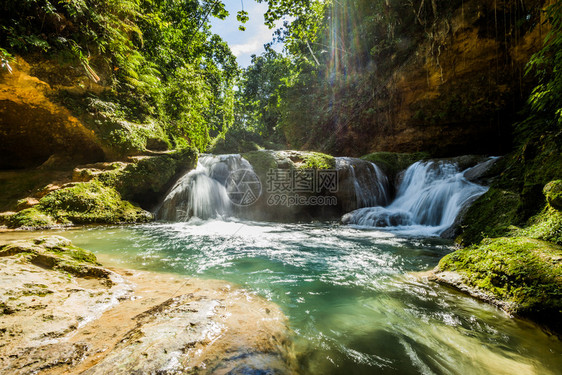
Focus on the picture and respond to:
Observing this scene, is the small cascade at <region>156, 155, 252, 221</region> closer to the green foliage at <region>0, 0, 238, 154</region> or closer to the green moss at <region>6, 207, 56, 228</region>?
the green foliage at <region>0, 0, 238, 154</region>

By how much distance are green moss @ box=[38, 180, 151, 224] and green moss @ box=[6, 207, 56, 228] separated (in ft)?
0.50

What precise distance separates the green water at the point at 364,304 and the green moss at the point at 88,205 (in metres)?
1.69

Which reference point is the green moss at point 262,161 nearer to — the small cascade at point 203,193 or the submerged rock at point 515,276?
the small cascade at point 203,193

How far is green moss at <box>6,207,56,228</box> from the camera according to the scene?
570 centimetres

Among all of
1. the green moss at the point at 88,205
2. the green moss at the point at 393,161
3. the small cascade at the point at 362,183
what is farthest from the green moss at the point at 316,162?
the green moss at the point at 88,205

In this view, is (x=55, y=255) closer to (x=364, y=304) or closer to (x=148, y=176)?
(x=364, y=304)

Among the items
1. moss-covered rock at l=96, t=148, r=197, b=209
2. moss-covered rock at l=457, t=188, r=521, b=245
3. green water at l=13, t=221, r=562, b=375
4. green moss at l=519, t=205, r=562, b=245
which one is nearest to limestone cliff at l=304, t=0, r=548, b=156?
moss-covered rock at l=457, t=188, r=521, b=245

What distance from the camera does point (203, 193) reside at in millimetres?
9609

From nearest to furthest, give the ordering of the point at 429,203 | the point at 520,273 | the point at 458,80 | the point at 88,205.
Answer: the point at 520,273
the point at 88,205
the point at 429,203
the point at 458,80

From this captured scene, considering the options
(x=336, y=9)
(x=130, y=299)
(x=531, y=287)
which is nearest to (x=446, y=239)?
(x=531, y=287)

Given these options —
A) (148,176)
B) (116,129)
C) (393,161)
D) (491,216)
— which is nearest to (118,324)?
(491,216)

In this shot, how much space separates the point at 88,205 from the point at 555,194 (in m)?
10.4

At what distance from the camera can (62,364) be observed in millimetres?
1198

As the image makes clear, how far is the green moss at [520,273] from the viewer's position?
1.98m
